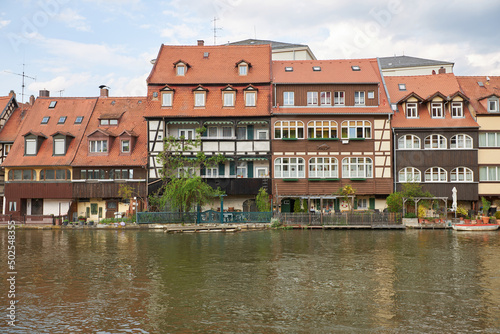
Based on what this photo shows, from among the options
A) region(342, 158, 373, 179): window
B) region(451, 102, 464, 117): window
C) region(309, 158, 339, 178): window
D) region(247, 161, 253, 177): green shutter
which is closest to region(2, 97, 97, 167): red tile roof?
region(247, 161, 253, 177): green shutter

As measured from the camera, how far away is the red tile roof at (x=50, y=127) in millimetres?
48375

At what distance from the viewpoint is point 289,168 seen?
4641 cm

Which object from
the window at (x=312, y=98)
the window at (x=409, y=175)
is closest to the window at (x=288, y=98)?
the window at (x=312, y=98)

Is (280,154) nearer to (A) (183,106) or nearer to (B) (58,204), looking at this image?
(A) (183,106)

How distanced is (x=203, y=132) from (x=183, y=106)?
3.32 meters

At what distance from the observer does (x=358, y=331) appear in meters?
13.3

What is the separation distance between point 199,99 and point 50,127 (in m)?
16.2

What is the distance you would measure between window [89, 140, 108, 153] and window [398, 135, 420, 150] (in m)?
28.2

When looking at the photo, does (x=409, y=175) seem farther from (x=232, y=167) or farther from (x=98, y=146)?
(x=98, y=146)

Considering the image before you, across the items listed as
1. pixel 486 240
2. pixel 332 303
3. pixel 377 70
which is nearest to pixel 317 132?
pixel 377 70

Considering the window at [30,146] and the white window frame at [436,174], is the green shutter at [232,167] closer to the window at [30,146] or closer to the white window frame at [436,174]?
the white window frame at [436,174]

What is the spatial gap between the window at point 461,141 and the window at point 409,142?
310cm

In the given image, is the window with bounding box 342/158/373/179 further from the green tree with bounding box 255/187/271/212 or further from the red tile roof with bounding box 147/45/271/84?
the red tile roof with bounding box 147/45/271/84

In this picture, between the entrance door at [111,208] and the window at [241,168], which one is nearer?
the window at [241,168]
